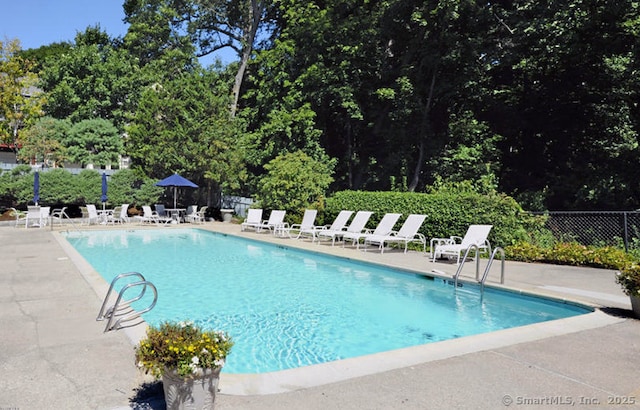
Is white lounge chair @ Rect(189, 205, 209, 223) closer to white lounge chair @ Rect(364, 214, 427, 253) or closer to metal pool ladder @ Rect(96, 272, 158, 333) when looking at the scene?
white lounge chair @ Rect(364, 214, 427, 253)

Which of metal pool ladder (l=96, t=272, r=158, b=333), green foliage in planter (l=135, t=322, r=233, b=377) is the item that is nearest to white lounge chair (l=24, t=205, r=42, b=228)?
metal pool ladder (l=96, t=272, r=158, b=333)

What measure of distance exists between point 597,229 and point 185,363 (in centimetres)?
1214

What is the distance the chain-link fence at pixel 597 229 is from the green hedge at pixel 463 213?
Answer: 0.70 meters

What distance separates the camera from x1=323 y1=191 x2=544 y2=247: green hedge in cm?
1178

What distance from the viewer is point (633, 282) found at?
562cm

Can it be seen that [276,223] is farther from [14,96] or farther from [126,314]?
[14,96]

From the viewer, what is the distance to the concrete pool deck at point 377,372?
333 centimetres

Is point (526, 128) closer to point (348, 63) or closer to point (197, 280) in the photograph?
point (348, 63)

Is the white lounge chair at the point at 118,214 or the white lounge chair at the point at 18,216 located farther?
the white lounge chair at the point at 118,214

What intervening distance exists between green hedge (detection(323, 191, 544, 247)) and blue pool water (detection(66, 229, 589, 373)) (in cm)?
322

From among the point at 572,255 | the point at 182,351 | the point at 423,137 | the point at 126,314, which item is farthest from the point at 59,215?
the point at 182,351

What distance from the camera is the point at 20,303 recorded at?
20.5ft

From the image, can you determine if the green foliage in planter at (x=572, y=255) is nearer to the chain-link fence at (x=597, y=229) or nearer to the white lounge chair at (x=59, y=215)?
the chain-link fence at (x=597, y=229)

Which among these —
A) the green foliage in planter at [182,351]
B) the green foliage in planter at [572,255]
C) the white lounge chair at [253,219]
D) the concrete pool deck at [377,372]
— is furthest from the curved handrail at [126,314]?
the white lounge chair at [253,219]
